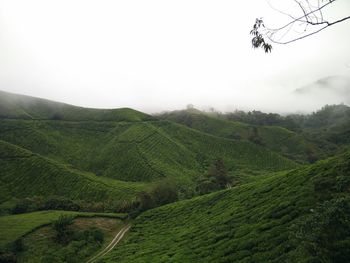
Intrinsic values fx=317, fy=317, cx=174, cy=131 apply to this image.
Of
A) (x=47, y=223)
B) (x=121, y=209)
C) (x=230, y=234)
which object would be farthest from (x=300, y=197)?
(x=121, y=209)

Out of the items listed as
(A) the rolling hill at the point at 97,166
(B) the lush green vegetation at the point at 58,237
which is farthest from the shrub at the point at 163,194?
(A) the rolling hill at the point at 97,166

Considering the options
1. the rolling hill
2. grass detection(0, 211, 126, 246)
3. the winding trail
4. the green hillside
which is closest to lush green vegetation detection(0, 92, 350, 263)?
the green hillside

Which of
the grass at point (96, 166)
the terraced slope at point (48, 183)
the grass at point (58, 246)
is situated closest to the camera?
the grass at point (58, 246)

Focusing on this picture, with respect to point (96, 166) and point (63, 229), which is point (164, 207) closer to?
point (63, 229)

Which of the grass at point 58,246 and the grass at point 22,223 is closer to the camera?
the grass at point 58,246

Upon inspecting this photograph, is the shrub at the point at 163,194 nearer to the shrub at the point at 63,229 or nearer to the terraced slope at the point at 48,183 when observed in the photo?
the terraced slope at the point at 48,183

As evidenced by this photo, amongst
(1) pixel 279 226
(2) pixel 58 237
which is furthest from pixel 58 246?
(1) pixel 279 226

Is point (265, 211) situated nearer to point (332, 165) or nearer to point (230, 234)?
point (230, 234)

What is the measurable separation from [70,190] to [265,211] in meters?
112

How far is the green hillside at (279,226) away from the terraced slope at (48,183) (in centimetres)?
7341

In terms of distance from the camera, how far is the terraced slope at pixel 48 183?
127688mm

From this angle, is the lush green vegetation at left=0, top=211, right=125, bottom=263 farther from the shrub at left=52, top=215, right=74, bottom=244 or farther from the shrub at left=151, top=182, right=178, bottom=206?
the shrub at left=151, top=182, right=178, bottom=206

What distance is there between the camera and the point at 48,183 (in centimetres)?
13838

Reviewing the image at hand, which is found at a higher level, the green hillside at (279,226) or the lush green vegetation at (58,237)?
the green hillside at (279,226)
